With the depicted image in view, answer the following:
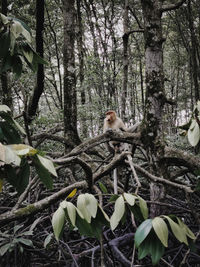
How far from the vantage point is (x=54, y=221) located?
64 centimetres

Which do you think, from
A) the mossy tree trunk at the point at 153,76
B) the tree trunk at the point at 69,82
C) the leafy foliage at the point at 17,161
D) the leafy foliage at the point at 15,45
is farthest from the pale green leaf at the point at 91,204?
the tree trunk at the point at 69,82

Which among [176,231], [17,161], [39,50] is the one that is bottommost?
[176,231]

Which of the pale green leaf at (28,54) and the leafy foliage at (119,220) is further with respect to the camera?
the pale green leaf at (28,54)

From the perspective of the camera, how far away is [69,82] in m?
3.09

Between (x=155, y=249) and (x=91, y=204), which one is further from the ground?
(x=91, y=204)

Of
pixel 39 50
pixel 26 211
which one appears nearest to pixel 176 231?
pixel 26 211

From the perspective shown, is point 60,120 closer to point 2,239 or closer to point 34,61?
point 2,239

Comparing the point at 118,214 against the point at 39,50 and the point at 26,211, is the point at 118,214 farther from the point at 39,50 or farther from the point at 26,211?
the point at 39,50

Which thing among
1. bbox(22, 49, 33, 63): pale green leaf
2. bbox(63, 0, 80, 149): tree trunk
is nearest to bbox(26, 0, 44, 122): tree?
bbox(63, 0, 80, 149): tree trunk

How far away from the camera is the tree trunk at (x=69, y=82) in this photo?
299 centimetres

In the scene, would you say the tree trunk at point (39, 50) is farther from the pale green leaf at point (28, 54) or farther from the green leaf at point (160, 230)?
the green leaf at point (160, 230)

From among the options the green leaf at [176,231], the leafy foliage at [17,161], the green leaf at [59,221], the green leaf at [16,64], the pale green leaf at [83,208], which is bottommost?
the green leaf at [176,231]

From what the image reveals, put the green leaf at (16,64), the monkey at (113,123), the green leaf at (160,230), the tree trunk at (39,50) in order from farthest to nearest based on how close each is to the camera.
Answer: the monkey at (113,123) < the tree trunk at (39,50) < the green leaf at (16,64) < the green leaf at (160,230)

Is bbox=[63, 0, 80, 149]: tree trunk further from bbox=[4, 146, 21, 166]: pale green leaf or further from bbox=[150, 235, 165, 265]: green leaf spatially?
bbox=[4, 146, 21, 166]: pale green leaf
